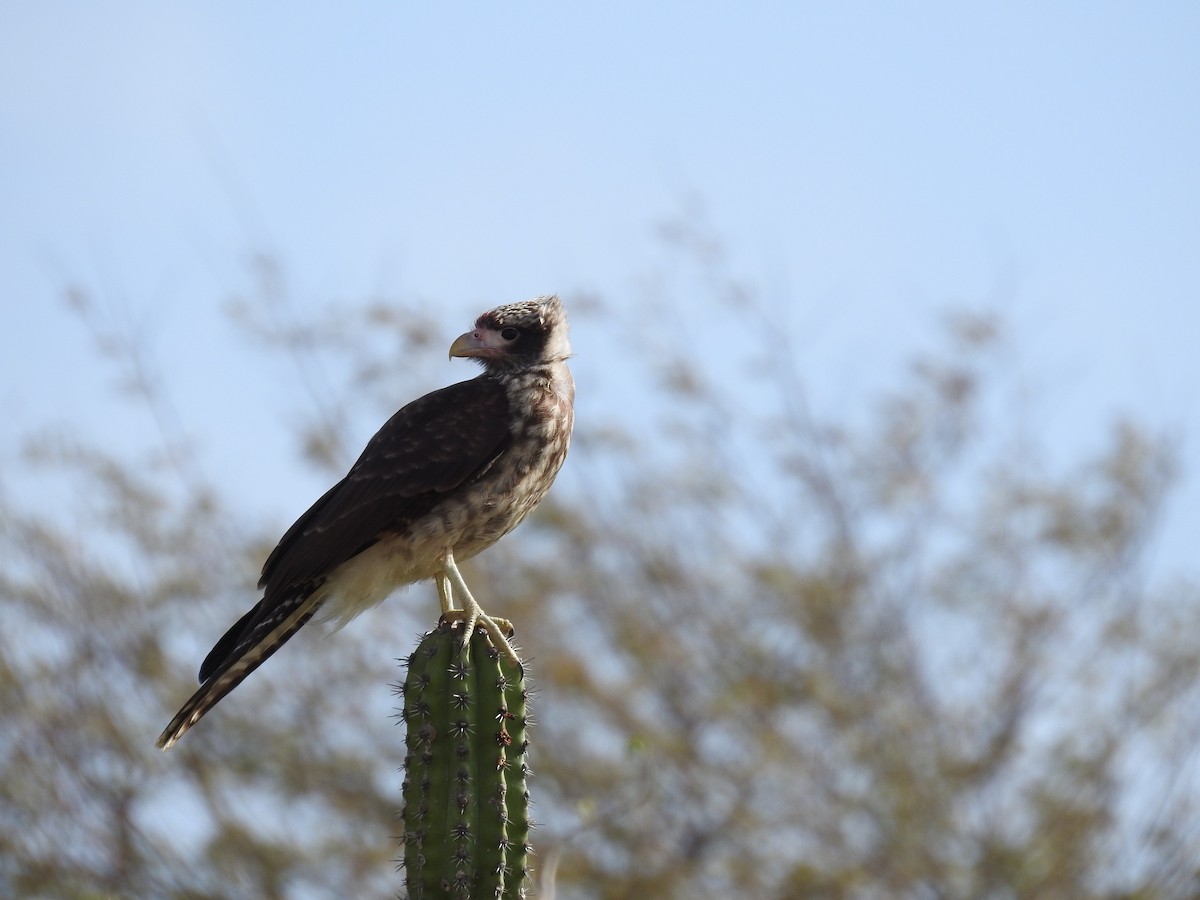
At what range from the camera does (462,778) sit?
13.8 feet

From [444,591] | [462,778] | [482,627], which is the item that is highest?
[444,591]

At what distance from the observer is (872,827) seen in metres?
14.0

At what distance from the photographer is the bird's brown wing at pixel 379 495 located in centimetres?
527

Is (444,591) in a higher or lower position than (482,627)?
higher

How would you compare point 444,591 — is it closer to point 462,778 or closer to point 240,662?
point 240,662

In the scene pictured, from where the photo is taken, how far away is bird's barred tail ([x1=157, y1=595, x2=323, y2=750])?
5.00 metres

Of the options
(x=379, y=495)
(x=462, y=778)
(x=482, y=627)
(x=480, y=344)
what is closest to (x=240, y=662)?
(x=379, y=495)

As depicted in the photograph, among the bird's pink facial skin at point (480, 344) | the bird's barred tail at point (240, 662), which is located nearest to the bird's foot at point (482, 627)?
the bird's barred tail at point (240, 662)

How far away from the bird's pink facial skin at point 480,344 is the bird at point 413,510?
0.46 feet

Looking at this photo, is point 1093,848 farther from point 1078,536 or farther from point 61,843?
point 61,843

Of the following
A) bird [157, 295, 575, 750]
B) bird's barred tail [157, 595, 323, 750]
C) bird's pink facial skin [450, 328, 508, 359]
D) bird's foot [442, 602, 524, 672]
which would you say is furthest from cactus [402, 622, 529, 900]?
bird's pink facial skin [450, 328, 508, 359]

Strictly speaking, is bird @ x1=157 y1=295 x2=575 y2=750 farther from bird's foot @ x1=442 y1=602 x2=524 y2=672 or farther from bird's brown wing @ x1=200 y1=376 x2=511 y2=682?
bird's foot @ x1=442 y1=602 x2=524 y2=672

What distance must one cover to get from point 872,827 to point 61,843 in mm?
6878

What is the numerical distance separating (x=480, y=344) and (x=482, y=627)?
163 centimetres
